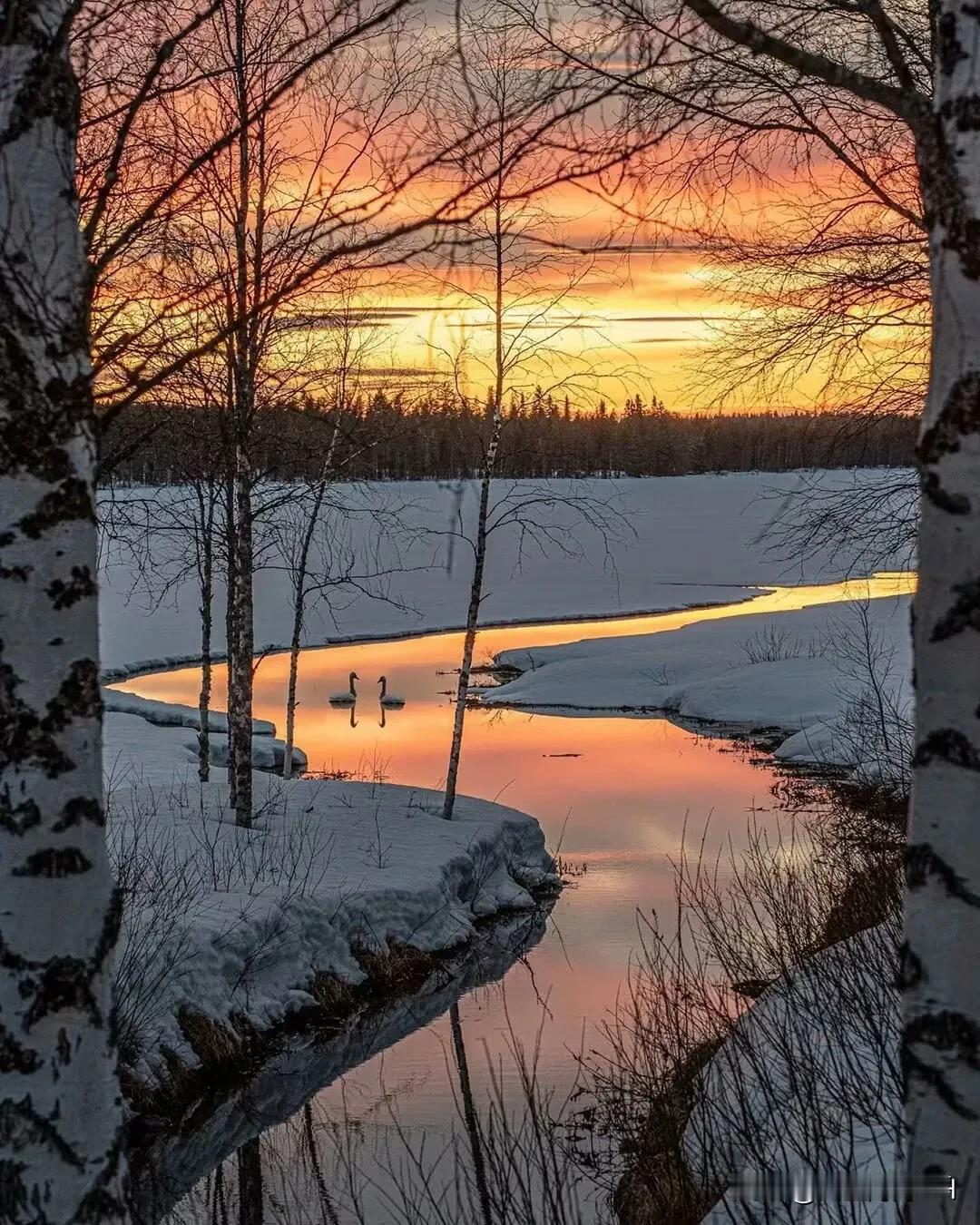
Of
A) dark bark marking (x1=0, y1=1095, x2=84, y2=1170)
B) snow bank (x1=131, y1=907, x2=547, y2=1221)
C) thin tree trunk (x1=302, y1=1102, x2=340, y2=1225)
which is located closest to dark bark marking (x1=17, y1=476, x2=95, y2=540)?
dark bark marking (x1=0, y1=1095, x2=84, y2=1170)

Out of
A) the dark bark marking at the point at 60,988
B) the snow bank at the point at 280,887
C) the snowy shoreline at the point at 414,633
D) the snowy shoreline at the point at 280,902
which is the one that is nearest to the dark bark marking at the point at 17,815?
the dark bark marking at the point at 60,988

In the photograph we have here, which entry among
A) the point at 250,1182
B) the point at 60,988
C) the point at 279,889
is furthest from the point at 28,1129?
the point at 279,889

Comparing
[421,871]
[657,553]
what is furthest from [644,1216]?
[657,553]

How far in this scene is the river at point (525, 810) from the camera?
8.41 meters

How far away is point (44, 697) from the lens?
2.53 metres

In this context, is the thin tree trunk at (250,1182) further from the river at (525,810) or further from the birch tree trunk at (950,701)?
the birch tree trunk at (950,701)

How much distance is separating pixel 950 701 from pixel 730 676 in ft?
86.4

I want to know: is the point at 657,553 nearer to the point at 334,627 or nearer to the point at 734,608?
the point at 734,608

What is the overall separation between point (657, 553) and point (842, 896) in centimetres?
5587

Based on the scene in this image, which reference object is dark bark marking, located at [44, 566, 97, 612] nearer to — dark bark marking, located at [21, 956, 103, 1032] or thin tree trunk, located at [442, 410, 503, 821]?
dark bark marking, located at [21, 956, 103, 1032]

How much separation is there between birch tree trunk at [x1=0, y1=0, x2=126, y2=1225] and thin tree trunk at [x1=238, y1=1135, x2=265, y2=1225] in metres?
4.90

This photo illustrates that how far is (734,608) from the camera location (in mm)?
47062

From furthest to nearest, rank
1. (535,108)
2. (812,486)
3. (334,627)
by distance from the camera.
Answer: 1. (334,627)
2. (812,486)
3. (535,108)

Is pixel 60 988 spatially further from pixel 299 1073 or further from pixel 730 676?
pixel 730 676
